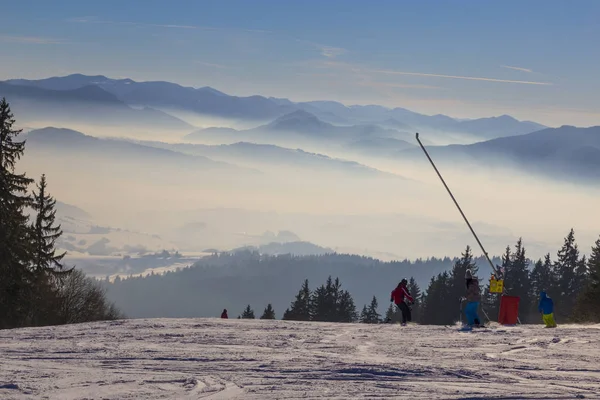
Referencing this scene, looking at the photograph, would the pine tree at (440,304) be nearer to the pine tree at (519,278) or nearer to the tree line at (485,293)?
the tree line at (485,293)

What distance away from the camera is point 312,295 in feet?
316

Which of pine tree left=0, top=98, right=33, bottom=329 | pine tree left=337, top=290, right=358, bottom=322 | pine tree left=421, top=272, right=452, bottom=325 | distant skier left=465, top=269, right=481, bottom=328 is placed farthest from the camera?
pine tree left=337, top=290, right=358, bottom=322

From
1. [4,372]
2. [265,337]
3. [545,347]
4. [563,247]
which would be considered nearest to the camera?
[4,372]

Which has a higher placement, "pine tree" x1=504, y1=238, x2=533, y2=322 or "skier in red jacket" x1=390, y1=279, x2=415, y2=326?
"pine tree" x1=504, y1=238, x2=533, y2=322

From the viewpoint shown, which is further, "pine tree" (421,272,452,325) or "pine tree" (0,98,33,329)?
"pine tree" (421,272,452,325)

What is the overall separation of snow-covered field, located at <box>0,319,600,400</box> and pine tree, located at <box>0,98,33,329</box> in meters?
19.6

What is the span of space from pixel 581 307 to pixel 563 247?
3813cm

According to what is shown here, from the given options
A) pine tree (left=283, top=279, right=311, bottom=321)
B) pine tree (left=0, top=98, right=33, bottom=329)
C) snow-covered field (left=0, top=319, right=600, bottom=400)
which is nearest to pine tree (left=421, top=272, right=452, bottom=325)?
pine tree (left=283, top=279, right=311, bottom=321)

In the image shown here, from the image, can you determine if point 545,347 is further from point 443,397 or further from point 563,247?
point 563,247

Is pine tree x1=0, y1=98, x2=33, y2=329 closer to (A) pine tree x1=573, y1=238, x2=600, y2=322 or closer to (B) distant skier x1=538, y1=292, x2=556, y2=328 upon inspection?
(B) distant skier x1=538, y1=292, x2=556, y2=328

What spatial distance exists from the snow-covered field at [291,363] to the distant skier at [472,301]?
151 cm

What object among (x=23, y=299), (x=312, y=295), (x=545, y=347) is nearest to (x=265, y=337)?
(x=545, y=347)

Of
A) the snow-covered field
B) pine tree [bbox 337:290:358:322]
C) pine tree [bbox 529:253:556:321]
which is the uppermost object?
pine tree [bbox 529:253:556:321]

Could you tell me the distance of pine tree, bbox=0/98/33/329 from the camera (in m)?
43.4
